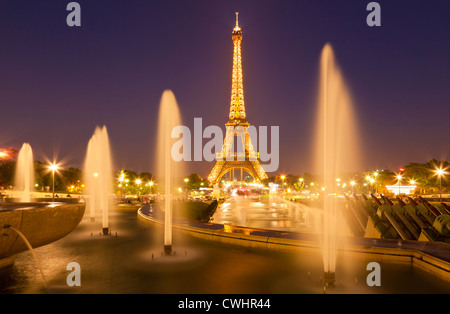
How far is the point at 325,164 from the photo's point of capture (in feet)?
30.4

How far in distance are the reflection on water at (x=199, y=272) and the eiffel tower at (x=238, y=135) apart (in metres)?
81.6

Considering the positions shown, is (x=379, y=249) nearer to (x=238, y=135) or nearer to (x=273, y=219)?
(x=273, y=219)

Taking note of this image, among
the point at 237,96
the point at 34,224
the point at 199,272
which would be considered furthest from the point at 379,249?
the point at 237,96

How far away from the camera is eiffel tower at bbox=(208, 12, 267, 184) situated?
93.4 meters

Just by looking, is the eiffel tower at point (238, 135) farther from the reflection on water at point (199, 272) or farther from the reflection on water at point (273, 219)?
the reflection on water at point (199, 272)

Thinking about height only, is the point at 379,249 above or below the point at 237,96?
below

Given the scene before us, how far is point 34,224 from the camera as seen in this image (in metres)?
7.25

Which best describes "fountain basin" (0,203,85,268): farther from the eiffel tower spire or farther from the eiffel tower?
the eiffel tower spire

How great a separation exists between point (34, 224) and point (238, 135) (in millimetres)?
91599

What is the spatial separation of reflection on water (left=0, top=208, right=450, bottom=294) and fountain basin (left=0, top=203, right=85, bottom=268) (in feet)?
2.82

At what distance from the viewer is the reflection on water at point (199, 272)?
7.24 m

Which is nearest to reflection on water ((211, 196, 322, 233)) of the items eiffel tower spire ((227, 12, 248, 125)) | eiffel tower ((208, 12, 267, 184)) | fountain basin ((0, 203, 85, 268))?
fountain basin ((0, 203, 85, 268))
